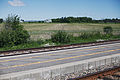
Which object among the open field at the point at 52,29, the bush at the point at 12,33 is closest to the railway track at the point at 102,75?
the bush at the point at 12,33

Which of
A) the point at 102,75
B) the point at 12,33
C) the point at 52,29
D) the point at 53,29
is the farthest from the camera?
the point at 52,29

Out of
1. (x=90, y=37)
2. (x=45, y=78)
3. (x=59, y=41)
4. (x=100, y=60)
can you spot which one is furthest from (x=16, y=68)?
(x=90, y=37)

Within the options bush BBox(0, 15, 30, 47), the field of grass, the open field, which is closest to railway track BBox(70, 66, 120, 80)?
bush BBox(0, 15, 30, 47)

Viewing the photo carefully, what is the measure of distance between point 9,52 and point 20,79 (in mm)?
8885

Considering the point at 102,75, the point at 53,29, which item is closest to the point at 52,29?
the point at 53,29

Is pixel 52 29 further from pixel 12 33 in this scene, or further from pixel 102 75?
pixel 102 75

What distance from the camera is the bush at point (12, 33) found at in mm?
19578

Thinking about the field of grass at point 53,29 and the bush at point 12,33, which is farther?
the field of grass at point 53,29

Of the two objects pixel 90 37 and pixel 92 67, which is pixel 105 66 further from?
pixel 90 37

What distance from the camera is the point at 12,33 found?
811 inches

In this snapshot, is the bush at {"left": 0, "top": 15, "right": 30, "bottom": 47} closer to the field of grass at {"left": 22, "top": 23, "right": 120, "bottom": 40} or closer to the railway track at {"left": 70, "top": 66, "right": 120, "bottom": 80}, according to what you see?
the field of grass at {"left": 22, "top": 23, "right": 120, "bottom": 40}

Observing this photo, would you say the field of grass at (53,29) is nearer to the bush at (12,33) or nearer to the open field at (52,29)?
the open field at (52,29)

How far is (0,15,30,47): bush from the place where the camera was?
1958cm

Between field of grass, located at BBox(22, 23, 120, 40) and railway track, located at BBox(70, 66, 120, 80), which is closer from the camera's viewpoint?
railway track, located at BBox(70, 66, 120, 80)
